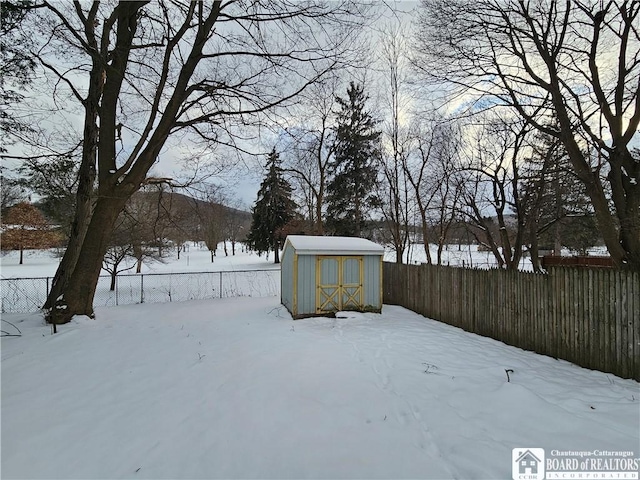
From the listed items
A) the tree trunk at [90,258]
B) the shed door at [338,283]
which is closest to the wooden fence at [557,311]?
the shed door at [338,283]

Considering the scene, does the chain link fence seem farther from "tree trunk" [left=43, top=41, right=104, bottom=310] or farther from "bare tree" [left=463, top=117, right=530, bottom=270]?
"bare tree" [left=463, top=117, right=530, bottom=270]

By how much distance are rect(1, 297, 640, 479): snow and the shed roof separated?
2.82m

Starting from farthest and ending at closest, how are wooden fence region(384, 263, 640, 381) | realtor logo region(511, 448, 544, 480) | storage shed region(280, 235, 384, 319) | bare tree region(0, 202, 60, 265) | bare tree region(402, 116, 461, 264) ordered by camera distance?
bare tree region(0, 202, 60, 265), bare tree region(402, 116, 461, 264), storage shed region(280, 235, 384, 319), wooden fence region(384, 263, 640, 381), realtor logo region(511, 448, 544, 480)

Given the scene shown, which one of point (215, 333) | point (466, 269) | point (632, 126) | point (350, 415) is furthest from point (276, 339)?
point (632, 126)

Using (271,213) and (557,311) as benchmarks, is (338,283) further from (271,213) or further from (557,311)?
(271,213)

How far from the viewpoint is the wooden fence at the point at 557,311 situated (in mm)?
4145

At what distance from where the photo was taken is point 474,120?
965 cm

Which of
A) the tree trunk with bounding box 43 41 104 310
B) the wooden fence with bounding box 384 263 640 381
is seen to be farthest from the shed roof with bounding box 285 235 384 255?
the tree trunk with bounding box 43 41 104 310

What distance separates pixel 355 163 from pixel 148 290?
43.5 ft

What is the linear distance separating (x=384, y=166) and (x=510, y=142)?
5.92m

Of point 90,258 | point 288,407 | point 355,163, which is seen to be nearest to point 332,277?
point 288,407

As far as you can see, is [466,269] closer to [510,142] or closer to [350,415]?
[350,415]

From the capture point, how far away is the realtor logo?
2342mm

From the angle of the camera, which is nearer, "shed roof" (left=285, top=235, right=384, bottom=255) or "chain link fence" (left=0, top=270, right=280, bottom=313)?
"shed roof" (left=285, top=235, right=384, bottom=255)
